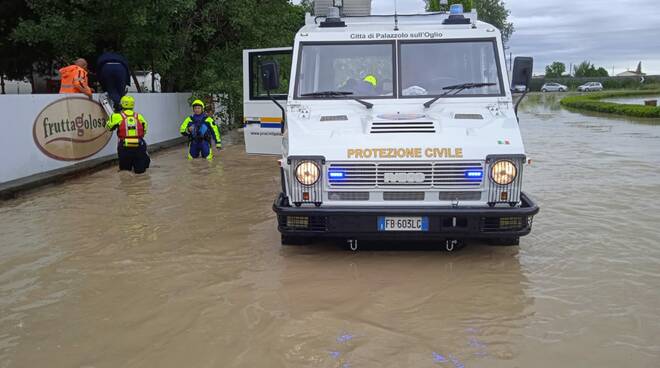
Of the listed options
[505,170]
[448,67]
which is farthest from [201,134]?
[505,170]

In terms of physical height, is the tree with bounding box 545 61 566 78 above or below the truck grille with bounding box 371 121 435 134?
above

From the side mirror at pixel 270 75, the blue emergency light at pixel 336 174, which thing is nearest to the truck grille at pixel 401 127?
the blue emergency light at pixel 336 174

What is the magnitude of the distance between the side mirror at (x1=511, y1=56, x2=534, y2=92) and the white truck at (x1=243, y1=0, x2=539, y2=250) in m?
0.02

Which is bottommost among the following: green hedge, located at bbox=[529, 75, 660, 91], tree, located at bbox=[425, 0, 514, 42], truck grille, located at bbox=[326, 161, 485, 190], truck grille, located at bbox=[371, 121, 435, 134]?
truck grille, located at bbox=[326, 161, 485, 190]

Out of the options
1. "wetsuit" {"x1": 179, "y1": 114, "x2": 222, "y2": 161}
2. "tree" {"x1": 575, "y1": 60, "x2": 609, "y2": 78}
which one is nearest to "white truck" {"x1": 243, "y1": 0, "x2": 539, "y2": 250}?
"wetsuit" {"x1": 179, "y1": 114, "x2": 222, "y2": 161}

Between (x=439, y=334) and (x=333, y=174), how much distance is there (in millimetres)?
1851

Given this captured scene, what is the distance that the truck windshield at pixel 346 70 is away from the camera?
22.6 ft

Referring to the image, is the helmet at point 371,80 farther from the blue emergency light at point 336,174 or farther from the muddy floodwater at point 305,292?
the muddy floodwater at point 305,292

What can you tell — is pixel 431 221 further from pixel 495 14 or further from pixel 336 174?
pixel 495 14

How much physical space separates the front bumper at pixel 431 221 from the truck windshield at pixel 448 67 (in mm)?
1609

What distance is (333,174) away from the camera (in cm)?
578

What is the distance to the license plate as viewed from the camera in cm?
571

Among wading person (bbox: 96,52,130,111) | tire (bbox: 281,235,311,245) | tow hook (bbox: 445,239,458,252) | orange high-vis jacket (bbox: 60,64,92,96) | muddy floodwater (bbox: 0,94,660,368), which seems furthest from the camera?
wading person (bbox: 96,52,130,111)

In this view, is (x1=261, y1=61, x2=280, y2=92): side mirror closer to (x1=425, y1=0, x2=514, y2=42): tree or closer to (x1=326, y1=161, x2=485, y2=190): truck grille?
(x1=326, y1=161, x2=485, y2=190): truck grille
